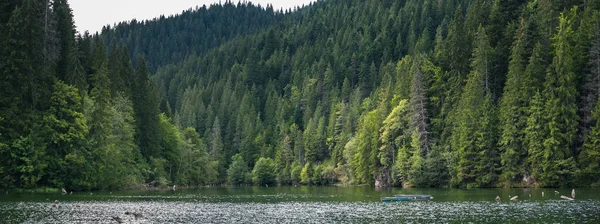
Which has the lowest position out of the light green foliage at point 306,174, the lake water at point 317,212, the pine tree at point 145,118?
the lake water at point 317,212

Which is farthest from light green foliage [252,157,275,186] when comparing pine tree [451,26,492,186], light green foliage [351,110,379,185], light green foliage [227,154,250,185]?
pine tree [451,26,492,186]

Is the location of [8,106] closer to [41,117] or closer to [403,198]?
[41,117]

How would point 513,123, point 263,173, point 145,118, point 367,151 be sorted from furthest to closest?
point 263,173 → point 367,151 → point 145,118 → point 513,123

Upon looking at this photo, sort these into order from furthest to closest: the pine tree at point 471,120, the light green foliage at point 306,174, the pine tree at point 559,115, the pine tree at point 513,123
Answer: the light green foliage at point 306,174
the pine tree at point 471,120
the pine tree at point 513,123
the pine tree at point 559,115

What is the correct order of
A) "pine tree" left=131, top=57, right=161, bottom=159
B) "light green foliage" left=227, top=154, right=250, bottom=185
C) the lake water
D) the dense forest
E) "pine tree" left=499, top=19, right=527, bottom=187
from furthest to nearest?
1. "light green foliage" left=227, top=154, right=250, bottom=185
2. "pine tree" left=131, top=57, right=161, bottom=159
3. "pine tree" left=499, top=19, right=527, bottom=187
4. the dense forest
5. the lake water

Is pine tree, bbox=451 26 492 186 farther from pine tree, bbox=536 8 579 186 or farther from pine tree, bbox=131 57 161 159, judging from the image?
pine tree, bbox=131 57 161 159

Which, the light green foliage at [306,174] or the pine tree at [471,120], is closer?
the pine tree at [471,120]

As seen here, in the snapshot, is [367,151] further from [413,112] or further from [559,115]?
[559,115]

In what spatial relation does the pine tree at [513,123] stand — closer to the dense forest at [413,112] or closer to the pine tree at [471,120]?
the dense forest at [413,112]

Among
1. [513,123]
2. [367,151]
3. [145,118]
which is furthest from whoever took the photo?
[367,151]

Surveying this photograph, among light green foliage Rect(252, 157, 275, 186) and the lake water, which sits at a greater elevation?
light green foliage Rect(252, 157, 275, 186)

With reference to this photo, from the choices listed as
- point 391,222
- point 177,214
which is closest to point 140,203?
point 177,214

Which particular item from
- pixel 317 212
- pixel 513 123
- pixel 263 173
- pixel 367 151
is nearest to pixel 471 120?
pixel 513 123

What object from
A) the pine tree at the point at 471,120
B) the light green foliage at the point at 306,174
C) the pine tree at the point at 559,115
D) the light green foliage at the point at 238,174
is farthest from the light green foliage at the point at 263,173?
the pine tree at the point at 559,115
